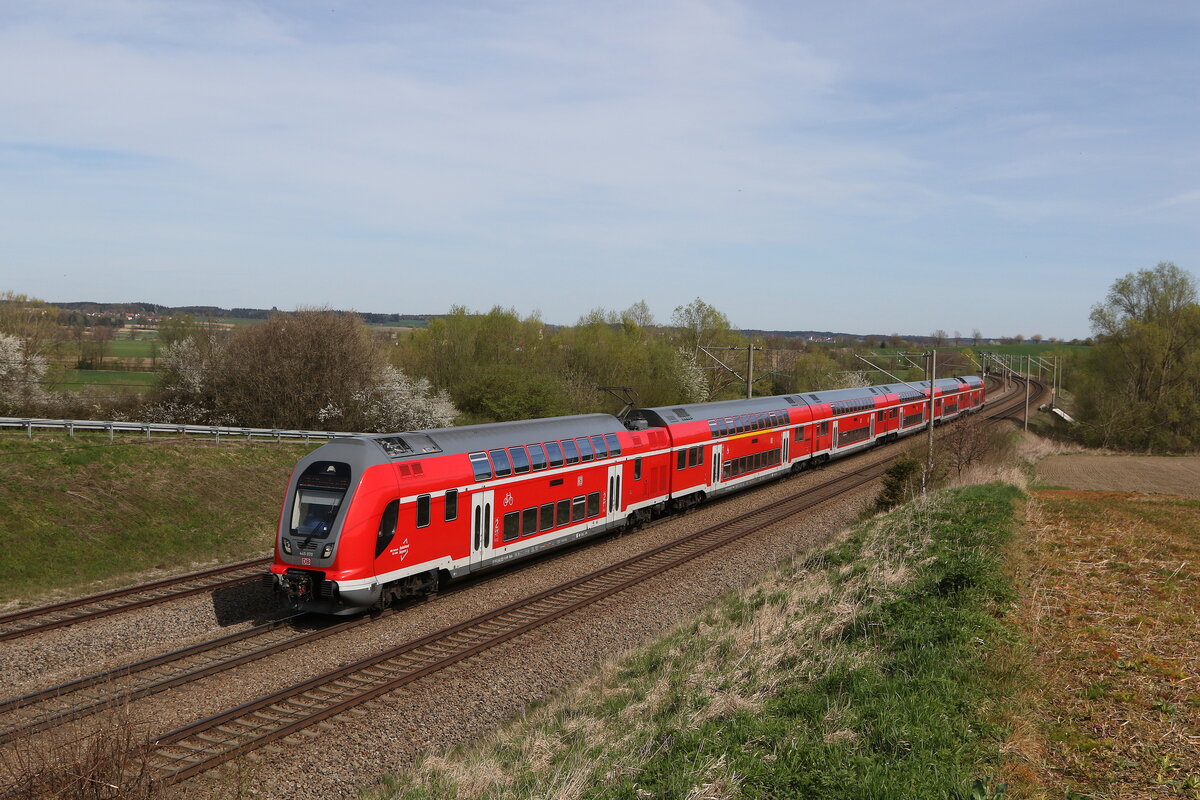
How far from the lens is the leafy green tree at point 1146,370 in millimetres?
63656

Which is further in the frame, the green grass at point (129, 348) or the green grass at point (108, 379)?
the green grass at point (129, 348)

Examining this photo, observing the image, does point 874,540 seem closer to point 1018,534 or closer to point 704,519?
point 1018,534

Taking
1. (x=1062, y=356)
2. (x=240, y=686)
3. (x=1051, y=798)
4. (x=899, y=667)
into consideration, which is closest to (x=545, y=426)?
(x=240, y=686)

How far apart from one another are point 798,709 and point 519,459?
38.0 feet

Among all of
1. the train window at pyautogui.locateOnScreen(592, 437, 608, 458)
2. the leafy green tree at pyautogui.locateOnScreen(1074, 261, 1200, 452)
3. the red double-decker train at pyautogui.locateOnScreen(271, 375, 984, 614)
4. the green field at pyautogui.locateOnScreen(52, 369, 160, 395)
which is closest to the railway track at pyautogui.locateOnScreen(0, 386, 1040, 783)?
the red double-decker train at pyautogui.locateOnScreen(271, 375, 984, 614)

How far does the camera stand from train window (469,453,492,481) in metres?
19.0

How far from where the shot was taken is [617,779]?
28.6ft

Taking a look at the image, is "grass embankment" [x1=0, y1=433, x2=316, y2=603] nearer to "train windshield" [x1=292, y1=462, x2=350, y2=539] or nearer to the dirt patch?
"train windshield" [x1=292, y1=462, x2=350, y2=539]

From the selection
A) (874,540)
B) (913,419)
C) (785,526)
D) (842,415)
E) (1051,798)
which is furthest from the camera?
(913,419)

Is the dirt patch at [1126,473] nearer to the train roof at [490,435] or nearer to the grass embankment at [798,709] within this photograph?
the train roof at [490,435]

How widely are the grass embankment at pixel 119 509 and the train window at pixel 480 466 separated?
9.36 meters

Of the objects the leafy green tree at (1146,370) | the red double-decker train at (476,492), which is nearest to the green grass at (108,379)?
the red double-decker train at (476,492)

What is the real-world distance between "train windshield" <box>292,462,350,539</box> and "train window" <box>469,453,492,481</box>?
10.8 ft

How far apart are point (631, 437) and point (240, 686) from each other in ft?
46.6
